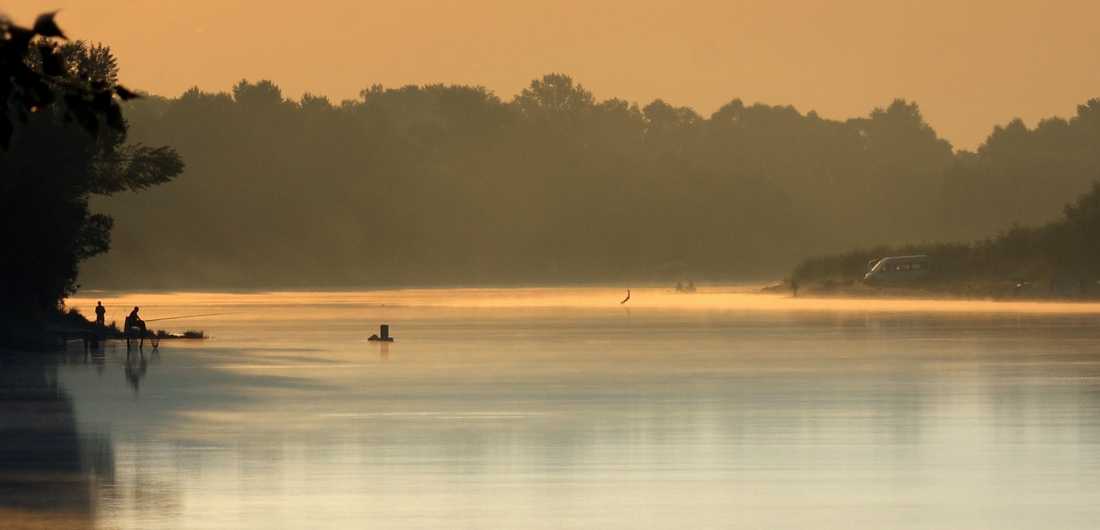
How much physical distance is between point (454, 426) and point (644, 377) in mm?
8891

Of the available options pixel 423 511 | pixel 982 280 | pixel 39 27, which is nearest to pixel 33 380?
pixel 423 511

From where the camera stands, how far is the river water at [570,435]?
1407 centimetres

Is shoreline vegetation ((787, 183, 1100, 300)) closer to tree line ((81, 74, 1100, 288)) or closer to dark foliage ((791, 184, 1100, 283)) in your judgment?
dark foliage ((791, 184, 1100, 283))

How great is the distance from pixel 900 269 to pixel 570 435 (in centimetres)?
7593

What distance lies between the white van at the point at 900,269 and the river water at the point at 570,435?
2005 inches

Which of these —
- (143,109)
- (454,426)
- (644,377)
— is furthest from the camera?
(143,109)

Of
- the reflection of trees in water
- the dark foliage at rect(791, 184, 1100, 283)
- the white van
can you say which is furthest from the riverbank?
the reflection of trees in water

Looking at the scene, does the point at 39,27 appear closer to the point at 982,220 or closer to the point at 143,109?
the point at 143,109

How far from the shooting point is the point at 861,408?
75.5 feet

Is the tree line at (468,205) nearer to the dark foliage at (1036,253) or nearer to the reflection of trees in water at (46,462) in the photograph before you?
the dark foliage at (1036,253)

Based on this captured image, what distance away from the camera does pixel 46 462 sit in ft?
56.9

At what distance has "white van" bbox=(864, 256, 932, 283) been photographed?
304 ft

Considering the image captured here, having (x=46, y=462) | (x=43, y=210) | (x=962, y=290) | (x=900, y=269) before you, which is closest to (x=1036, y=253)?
(x=962, y=290)

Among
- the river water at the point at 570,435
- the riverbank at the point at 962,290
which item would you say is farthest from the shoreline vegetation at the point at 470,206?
the river water at the point at 570,435
